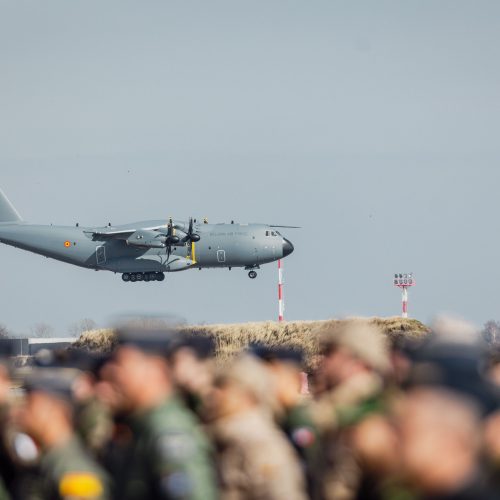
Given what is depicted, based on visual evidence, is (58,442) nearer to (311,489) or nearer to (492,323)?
(311,489)

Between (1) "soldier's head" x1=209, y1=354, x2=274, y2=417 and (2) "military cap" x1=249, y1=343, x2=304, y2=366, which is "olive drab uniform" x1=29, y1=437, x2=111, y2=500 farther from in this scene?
(2) "military cap" x1=249, y1=343, x2=304, y2=366

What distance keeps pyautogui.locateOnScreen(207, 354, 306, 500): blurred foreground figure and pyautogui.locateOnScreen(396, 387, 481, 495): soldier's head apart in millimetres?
2224

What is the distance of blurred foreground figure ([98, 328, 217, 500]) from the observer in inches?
239

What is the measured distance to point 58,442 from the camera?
7.13 meters

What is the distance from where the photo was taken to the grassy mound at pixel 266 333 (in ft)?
103

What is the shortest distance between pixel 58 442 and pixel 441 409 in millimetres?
3142

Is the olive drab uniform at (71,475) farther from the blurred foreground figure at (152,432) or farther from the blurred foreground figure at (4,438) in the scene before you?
the blurred foreground figure at (4,438)

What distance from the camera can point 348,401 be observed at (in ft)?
23.9

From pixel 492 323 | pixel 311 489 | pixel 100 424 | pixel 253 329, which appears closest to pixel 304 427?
pixel 100 424

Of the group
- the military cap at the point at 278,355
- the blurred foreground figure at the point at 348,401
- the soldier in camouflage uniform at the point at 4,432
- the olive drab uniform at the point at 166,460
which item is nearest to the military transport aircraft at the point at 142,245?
the military cap at the point at 278,355

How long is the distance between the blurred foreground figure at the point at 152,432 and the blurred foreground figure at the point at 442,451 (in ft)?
5.38

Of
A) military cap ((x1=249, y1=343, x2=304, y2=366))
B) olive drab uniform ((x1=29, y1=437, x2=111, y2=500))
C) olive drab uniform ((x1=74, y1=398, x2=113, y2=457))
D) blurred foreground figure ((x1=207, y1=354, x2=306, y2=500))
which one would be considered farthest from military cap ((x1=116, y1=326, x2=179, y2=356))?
military cap ((x1=249, y1=343, x2=304, y2=366))

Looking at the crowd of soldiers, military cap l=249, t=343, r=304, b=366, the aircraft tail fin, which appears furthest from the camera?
the aircraft tail fin

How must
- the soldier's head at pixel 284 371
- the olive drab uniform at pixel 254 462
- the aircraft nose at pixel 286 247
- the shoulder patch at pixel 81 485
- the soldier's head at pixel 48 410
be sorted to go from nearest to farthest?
the shoulder patch at pixel 81 485 → the olive drab uniform at pixel 254 462 → the soldier's head at pixel 48 410 → the soldier's head at pixel 284 371 → the aircraft nose at pixel 286 247
